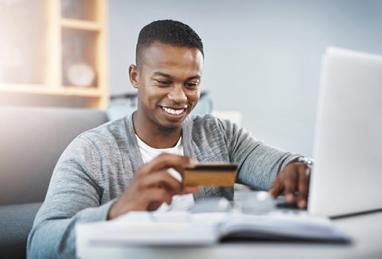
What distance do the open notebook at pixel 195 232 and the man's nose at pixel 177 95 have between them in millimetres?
646

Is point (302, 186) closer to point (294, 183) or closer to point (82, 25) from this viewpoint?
point (294, 183)

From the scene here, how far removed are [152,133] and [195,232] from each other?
0.76 metres

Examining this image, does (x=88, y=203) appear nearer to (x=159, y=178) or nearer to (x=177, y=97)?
(x=159, y=178)

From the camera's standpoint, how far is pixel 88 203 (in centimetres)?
97

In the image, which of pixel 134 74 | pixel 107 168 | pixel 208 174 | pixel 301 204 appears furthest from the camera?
pixel 134 74

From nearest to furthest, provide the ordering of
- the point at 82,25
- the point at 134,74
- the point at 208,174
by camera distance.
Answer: the point at 208,174 < the point at 134,74 < the point at 82,25

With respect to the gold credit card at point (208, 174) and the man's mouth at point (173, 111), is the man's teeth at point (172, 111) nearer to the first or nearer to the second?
the man's mouth at point (173, 111)

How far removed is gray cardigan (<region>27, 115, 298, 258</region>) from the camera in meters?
0.81

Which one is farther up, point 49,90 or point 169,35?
point 169,35

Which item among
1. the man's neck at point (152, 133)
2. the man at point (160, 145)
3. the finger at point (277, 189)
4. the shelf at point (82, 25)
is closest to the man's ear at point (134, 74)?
the man at point (160, 145)

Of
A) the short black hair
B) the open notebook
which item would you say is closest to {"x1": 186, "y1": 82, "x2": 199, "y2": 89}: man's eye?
the short black hair

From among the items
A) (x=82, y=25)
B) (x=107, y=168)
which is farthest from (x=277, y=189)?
(x=82, y=25)

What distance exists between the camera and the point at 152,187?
2.53 feet

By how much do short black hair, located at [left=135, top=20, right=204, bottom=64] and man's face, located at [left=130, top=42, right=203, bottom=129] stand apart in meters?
0.01
